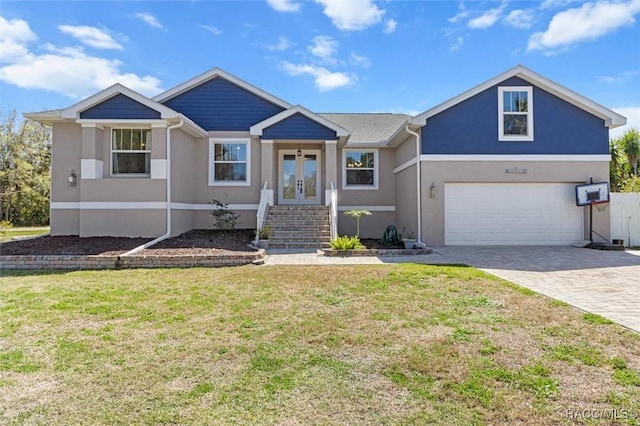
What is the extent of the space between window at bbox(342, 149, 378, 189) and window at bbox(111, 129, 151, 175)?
815 cm

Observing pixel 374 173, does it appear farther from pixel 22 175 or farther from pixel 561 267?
pixel 22 175

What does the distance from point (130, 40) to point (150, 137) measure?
395 cm

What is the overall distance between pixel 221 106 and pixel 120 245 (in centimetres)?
740

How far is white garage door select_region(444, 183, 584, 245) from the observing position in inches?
525

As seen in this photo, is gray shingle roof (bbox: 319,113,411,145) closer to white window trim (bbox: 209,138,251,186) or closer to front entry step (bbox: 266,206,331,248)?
front entry step (bbox: 266,206,331,248)

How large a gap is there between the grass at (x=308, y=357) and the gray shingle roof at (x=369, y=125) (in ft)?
36.6

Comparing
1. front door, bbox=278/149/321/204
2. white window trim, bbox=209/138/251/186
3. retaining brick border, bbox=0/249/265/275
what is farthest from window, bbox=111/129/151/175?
front door, bbox=278/149/321/204

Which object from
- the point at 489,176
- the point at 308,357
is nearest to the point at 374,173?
the point at 489,176

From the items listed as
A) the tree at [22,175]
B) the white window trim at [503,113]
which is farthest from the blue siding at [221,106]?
the tree at [22,175]

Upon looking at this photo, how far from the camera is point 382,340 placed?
437 cm

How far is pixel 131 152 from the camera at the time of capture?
13.0 meters

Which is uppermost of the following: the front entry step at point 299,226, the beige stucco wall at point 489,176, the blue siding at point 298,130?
the blue siding at point 298,130

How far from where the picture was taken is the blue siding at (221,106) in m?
15.4

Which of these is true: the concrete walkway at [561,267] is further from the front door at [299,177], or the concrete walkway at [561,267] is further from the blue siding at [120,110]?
the blue siding at [120,110]
